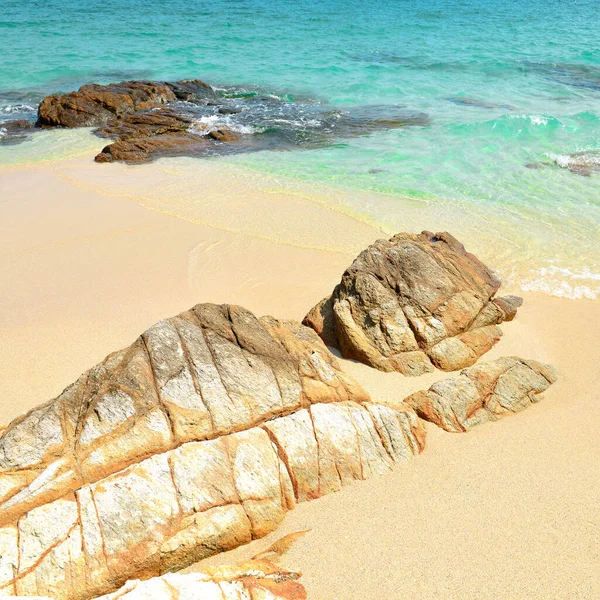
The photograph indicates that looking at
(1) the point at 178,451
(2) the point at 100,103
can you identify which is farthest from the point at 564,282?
(2) the point at 100,103

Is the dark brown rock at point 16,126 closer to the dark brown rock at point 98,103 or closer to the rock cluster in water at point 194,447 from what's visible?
the dark brown rock at point 98,103

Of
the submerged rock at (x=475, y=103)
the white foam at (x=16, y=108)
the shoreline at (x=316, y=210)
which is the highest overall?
the submerged rock at (x=475, y=103)

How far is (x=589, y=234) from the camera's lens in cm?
1114

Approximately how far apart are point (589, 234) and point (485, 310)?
4.58m

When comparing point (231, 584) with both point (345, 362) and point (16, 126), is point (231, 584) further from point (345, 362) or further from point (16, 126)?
point (16, 126)

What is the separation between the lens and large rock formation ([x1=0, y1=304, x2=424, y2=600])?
4.50 meters

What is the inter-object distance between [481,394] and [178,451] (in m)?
3.39

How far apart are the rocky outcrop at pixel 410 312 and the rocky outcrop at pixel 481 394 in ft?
1.78

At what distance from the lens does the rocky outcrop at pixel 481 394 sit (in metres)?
6.38

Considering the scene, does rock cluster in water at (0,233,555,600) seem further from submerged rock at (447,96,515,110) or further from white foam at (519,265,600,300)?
submerged rock at (447,96,515,110)

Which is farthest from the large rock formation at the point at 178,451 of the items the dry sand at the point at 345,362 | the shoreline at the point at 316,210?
the shoreline at the point at 316,210

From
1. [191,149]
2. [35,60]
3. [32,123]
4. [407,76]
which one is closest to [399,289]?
[191,149]

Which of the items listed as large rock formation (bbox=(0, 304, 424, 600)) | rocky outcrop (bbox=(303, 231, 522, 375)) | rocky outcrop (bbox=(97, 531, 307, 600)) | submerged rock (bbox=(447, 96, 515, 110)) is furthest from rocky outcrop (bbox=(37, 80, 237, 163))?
rocky outcrop (bbox=(97, 531, 307, 600))

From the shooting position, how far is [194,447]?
508 cm
